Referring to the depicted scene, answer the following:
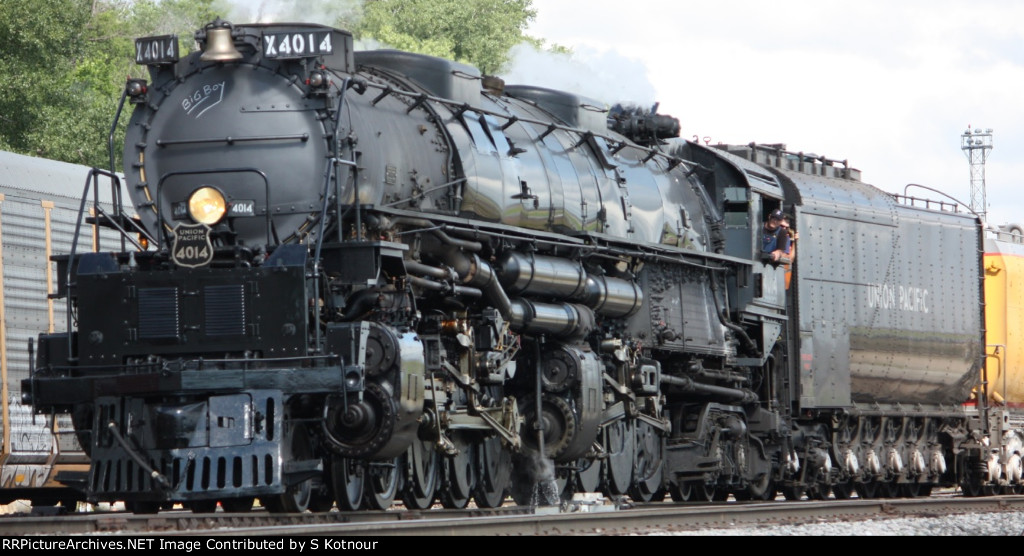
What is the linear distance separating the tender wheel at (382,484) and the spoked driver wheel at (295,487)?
54cm

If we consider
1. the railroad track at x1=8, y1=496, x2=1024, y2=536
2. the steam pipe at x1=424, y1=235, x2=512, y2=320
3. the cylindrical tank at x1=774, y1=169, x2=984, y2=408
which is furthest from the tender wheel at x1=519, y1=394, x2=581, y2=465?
the cylindrical tank at x1=774, y1=169, x2=984, y2=408

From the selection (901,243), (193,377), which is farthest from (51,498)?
(901,243)

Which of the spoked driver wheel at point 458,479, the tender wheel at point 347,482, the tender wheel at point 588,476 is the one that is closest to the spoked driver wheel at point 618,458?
the tender wheel at point 588,476

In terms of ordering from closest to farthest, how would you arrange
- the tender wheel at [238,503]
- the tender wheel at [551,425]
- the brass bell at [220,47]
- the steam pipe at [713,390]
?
the tender wheel at [238,503]
the brass bell at [220,47]
the tender wheel at [551,425]
the steam pipe at [713,390]

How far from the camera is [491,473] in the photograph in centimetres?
1460

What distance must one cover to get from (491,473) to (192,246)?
4333 millimetres

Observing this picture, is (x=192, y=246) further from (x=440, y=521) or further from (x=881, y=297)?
(x=881, y=297)

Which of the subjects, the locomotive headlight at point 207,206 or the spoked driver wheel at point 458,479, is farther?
the spoked driver wheel at point 458,479

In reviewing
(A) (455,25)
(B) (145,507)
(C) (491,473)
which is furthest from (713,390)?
(A) (455,25)

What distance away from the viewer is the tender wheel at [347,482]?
41.8 ft

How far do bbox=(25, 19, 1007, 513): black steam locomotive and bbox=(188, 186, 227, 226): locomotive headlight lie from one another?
0.05 ft

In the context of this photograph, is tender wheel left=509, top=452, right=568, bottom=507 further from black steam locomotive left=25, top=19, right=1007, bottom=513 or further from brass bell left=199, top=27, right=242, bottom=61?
brass bell left=199, top=27, right=242, bottom=61

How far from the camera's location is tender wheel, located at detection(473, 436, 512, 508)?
1450 cm

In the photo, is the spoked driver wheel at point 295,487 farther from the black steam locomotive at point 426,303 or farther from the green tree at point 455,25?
the green tree at point 455,25
